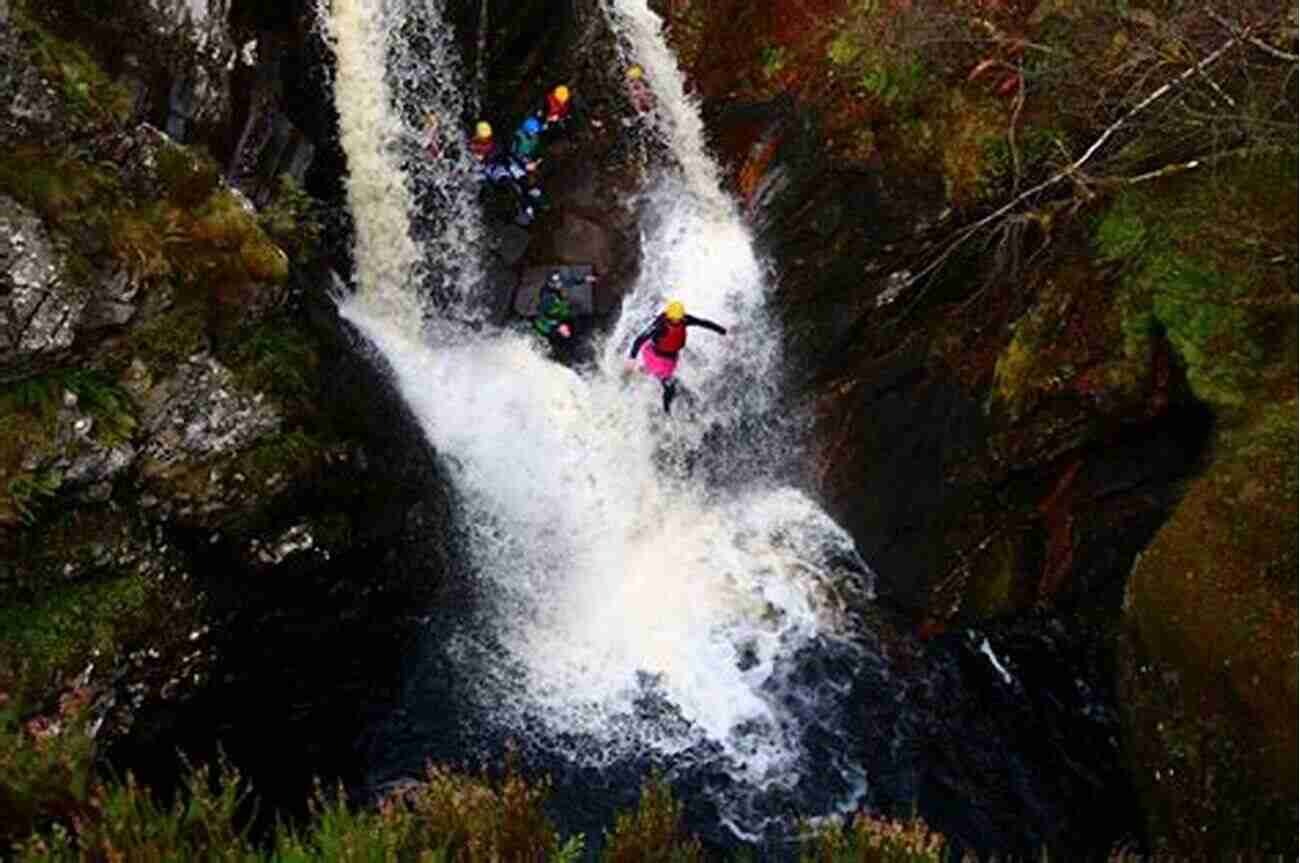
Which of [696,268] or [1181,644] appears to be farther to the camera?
[696,268]

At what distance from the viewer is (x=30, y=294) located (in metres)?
8.04

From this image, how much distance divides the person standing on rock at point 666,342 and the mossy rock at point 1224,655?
4142 millimetres

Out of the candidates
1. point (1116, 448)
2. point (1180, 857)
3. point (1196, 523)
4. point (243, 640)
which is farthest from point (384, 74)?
point (1180, 857)

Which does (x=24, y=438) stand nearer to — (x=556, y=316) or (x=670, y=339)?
(x=556, y=316)

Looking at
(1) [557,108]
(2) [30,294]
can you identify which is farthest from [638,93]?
(2) [30,294]

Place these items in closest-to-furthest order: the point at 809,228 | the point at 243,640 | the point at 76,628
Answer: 1. the point at 76,628
2. the point at 243,640
3. the point at 809,228

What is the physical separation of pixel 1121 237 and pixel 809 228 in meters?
2.78

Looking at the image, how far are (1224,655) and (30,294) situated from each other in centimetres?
836

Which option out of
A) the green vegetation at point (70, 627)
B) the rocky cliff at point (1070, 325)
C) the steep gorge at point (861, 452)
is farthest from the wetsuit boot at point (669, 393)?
the green vegetation at point (70, 627)

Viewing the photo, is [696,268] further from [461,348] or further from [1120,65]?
[1120,65]

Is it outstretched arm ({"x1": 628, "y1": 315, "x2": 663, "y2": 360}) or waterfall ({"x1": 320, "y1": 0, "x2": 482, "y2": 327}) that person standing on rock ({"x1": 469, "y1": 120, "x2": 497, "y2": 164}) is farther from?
outstretched arm ({"x1": 628, "y1": 315, "x2": 663, "y2": 360})

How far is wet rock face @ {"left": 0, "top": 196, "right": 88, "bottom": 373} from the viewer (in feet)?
26.1

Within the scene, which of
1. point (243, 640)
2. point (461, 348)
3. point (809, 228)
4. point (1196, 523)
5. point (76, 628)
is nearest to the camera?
point (1196, 523)

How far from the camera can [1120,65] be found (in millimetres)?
8602
